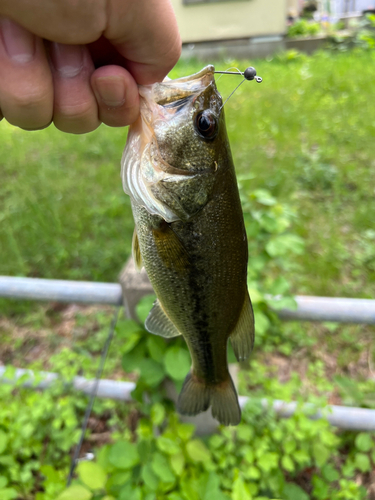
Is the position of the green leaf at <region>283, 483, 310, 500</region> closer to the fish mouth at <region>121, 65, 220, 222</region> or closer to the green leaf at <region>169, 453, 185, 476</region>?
the green leaf at <region>169, 453, 185, 476</region>

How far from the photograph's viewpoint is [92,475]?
1.38 meters

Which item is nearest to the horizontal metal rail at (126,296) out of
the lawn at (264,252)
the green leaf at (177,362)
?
the lawn at (264,252)

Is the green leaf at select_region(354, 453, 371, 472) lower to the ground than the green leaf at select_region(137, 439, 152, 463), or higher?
lower

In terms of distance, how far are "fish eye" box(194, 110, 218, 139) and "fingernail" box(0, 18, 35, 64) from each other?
431mm

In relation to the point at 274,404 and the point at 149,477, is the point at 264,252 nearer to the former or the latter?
the point at 274,404

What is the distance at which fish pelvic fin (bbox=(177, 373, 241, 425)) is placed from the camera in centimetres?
123

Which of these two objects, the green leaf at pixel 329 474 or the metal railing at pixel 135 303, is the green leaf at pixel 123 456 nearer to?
the metal railing at pixel 135 303

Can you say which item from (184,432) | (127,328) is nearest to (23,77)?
(127,328)

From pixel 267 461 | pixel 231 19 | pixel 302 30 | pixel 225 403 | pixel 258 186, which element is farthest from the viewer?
pixel 302 30

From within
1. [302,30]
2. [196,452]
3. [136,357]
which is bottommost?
[302,30]

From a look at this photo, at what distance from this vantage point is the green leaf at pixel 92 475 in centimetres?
136

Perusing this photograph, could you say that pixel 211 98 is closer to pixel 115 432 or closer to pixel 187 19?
pixel 115 432

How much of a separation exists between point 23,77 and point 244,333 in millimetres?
953

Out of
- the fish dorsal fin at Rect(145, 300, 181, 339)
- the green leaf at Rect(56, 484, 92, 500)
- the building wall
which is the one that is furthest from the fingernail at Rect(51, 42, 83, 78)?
the building wall
